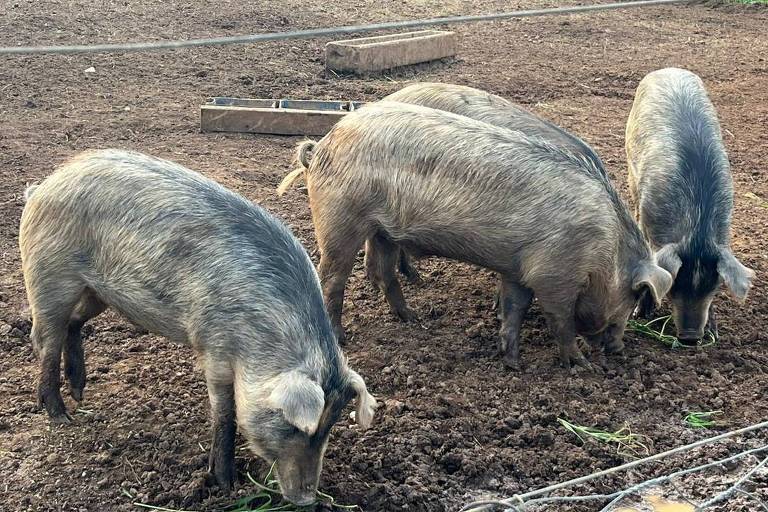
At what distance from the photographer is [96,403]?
14.0 ft

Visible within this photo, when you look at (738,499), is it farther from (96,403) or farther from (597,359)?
(96,403)

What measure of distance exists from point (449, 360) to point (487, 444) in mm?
746

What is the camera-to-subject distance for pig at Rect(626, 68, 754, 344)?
5.03 m

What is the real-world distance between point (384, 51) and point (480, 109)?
13.8ft

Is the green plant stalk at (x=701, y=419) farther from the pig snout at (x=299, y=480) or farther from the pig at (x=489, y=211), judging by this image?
the pig snout at (x=299, y=480)

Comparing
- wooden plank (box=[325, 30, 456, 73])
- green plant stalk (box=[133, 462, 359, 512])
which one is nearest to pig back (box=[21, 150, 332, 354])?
green plant stalk (box=[133, 462, 359, 512])

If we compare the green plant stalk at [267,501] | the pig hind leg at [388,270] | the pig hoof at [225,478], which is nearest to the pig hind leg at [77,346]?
the green plant stalk at [267,501]

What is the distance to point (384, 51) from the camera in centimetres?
946

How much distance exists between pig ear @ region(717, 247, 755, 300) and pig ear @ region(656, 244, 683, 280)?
218 millimetres

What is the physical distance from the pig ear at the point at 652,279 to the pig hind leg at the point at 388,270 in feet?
4.16

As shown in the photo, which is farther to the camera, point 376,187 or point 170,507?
point 376,187

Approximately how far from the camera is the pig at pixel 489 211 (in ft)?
15.1

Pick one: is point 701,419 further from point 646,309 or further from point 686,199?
point 686,199

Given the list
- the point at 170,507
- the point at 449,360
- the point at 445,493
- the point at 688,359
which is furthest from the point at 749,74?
the point at 170,507
